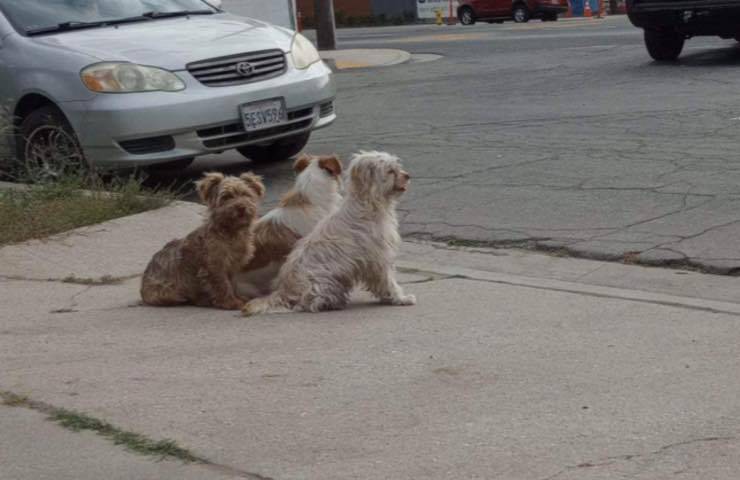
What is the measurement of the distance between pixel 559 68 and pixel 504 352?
12.5 meters

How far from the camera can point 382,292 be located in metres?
6.92

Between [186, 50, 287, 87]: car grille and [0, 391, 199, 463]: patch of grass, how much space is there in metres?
4.95

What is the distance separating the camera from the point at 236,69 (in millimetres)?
10359

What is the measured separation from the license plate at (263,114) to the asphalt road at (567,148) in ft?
1.63

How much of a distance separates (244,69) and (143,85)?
2.65ft

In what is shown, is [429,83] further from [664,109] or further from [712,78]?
[664,109]

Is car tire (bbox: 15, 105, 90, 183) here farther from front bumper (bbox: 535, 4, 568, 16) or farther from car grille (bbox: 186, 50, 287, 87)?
front bumper (bbox: 535, 4, 568, 16)

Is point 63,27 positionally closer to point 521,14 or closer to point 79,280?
point 79,280

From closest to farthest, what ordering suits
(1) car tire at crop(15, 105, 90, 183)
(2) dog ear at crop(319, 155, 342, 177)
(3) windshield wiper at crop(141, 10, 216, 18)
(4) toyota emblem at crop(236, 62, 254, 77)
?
(2) dog ear at crop(319, 155, 342, 177) < (1) car tire at crop(15, 105, 90, 183) < (4) toyota emblem at crop(236, 62, 254, 77) < (3) windshield wiper at crop(141, 10, 216, 18)

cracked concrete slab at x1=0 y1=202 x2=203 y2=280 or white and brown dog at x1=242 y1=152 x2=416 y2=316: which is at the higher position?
white and brown dog at x1=242 y1=152 x2=416 y2=316

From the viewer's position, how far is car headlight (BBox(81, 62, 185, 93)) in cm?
1003

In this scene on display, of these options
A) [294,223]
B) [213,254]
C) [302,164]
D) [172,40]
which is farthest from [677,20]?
[213,254]

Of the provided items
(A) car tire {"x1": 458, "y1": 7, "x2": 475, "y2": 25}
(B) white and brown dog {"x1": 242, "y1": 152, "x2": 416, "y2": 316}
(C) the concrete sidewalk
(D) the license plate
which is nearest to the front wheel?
(A) car tire {"x1": 458, "y1": 7, "x2": 475, "y2": 25}

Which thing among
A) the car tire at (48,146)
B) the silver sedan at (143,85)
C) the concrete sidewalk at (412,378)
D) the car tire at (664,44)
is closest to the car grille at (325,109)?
the silver sedan at (143,85)
